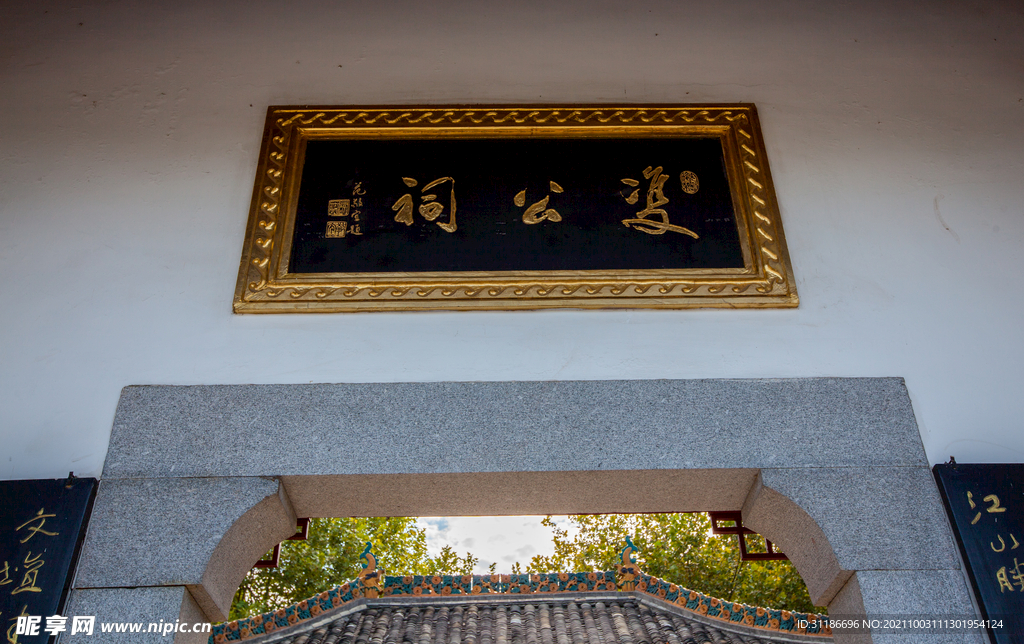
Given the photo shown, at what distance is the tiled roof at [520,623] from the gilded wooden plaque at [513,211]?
248 centimetres

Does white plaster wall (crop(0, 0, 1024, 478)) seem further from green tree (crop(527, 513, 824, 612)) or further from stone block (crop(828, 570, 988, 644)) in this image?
green tree (crop(527, 513, 824, 612))

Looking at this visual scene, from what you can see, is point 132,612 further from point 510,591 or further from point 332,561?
point 332,561

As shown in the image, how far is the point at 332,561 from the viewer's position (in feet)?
27.6

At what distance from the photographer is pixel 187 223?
2.81 meters

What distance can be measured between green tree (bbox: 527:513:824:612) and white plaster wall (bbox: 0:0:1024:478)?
214 inches

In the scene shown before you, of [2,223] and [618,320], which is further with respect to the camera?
[2,223]

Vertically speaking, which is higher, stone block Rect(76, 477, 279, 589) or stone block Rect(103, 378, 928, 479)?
stone block Rect(103, 378, 928, 479)

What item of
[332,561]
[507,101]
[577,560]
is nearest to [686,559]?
[577,560]

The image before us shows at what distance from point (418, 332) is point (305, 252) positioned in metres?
0.51

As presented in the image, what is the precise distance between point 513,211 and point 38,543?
5.76ft

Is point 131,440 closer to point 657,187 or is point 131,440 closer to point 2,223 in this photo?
point 2,223

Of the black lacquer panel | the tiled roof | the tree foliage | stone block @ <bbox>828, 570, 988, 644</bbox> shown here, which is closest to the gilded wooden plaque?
the black lacquer panel

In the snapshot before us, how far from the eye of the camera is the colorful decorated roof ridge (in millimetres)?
4332

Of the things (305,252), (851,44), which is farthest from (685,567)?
(305,252)
